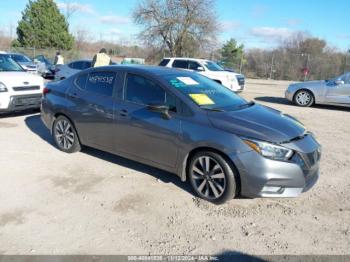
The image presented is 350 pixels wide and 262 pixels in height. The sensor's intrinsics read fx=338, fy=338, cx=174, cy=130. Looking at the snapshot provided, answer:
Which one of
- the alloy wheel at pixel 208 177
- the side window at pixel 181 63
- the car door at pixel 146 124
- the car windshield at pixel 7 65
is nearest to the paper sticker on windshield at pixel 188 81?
the car door at pixel 146 124

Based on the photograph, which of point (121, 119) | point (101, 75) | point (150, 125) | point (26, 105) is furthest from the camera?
point (26, 105)

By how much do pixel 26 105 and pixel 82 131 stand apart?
3.68m

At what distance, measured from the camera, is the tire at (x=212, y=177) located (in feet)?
13.1

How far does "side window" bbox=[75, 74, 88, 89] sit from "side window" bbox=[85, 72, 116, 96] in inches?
3.5

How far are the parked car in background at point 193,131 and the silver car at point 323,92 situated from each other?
7.65 meters

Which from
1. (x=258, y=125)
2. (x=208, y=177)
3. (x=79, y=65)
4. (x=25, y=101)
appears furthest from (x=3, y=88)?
(x=79, y=65)

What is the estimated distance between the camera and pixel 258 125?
13.5 feet

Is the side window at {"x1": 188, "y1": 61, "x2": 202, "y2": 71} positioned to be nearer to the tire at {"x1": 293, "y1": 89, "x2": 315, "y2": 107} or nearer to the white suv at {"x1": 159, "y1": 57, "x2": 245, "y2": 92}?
the white suv at {"x1": 159, "y1": 57, "x2": 245, "y2": 92}

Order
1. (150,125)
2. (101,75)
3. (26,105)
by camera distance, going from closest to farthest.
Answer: (150,125) → (101,75) → (26,105)

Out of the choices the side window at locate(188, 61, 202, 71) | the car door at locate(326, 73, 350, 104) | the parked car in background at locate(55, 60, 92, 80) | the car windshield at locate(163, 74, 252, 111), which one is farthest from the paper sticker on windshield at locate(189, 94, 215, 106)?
the parked car in background at locate(55, 60, 92, 80)

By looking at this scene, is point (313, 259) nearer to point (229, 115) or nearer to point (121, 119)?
point (229, 115)

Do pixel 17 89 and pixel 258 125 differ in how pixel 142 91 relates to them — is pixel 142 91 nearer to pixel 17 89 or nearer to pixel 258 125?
pixel 258 125

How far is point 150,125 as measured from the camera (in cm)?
457

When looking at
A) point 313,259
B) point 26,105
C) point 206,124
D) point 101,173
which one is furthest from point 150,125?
point 26,105
